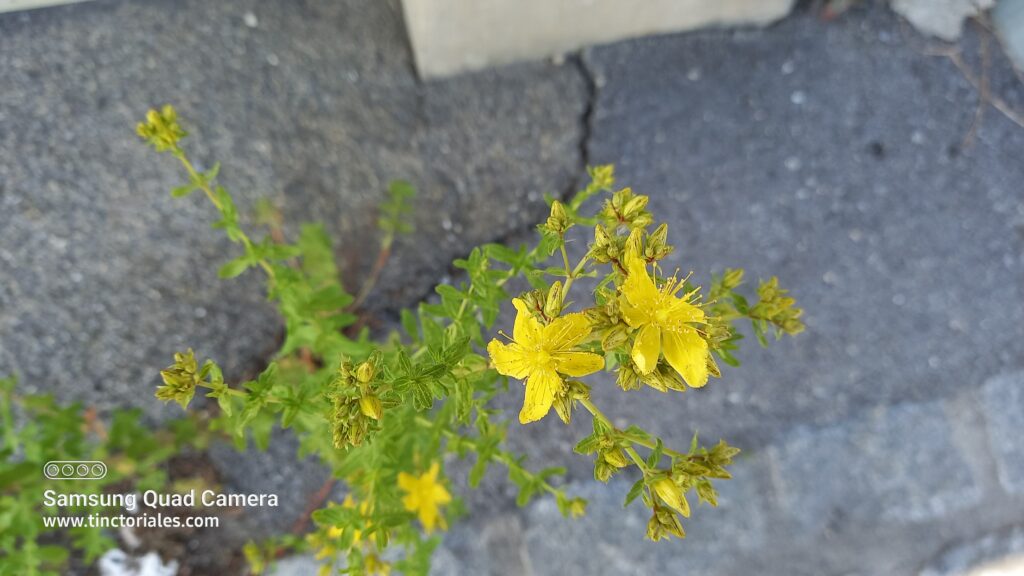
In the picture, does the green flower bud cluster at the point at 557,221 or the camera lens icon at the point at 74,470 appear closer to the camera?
the green flower bud cluster at the point at 557,221

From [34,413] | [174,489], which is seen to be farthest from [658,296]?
[34,413]

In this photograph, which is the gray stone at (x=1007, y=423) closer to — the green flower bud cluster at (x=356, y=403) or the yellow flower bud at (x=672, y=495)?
the yellow flower bud at (x=672, y=495)

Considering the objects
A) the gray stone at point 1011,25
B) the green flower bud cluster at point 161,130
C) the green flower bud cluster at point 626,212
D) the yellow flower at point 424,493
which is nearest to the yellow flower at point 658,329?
the green flower bud cluster at point 626,212

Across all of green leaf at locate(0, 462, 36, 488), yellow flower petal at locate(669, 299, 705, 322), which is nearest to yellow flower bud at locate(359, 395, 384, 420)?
yellow flower petal at locate(669, 299, 705, 322)

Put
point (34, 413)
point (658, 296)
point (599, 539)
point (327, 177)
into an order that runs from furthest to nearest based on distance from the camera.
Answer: point (599, 539) → point (327, 177) → point (34, 413) → point (658, 296)

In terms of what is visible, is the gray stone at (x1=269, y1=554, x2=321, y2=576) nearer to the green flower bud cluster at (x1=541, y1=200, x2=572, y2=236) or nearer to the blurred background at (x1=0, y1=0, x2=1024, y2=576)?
the blurred background at (x1=0, y1=0, x2=1024, y2=576)

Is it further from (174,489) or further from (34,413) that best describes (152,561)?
(34,413)

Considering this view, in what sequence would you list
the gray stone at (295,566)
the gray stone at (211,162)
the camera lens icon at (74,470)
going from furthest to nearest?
the gray stone at (295,566)
the gray stone at (211,162)
the camera lens icon at (74,470)
